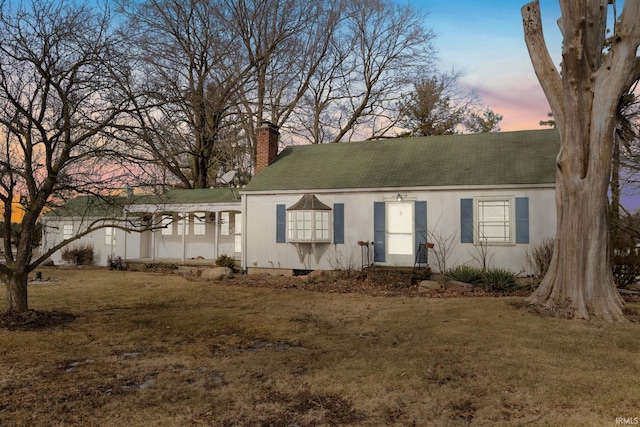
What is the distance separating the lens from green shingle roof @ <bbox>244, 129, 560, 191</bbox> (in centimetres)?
1372

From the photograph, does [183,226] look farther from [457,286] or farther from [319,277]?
[457,286]

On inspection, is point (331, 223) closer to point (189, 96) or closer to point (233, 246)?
point (233, 246)

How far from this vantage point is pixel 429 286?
12.7 meters

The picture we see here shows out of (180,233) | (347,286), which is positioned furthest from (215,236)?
(347,286)

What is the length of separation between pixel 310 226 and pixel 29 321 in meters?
8.53

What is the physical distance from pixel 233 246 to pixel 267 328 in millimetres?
11117

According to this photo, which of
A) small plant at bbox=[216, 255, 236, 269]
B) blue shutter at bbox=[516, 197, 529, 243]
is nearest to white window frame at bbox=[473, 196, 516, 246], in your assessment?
blue shutter at bbox=[516, 197, 529, 243]

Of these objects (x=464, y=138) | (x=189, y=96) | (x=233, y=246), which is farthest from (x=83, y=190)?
(x=464, y=138)

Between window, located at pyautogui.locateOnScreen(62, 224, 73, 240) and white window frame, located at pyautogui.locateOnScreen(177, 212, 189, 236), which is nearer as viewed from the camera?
white window frame, located at pyautogui.locateOnScreen(177, 212, 189, 236)

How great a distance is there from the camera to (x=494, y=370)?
563cm

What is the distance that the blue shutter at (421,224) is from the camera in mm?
14047

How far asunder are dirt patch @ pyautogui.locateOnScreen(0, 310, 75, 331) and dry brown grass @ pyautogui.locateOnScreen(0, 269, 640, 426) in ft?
1.00

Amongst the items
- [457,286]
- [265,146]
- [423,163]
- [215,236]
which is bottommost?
[457,286]

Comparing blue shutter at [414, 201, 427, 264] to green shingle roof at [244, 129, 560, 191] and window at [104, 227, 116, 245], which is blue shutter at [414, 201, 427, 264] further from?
window at [104, 227, 116, 245]
